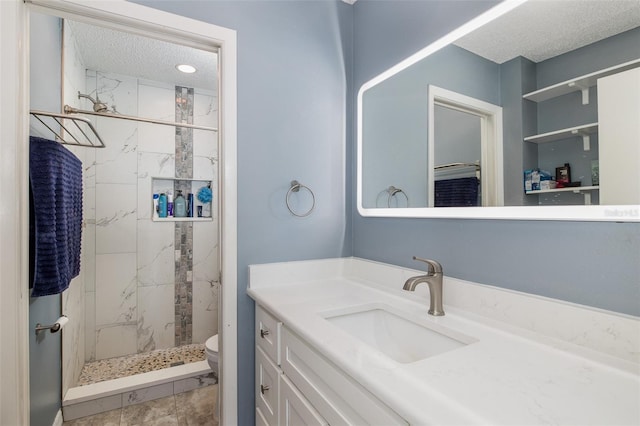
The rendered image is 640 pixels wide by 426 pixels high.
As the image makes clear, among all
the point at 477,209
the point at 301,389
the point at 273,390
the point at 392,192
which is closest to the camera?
the point at 301,389

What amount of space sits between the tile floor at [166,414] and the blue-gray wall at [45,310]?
28 cm

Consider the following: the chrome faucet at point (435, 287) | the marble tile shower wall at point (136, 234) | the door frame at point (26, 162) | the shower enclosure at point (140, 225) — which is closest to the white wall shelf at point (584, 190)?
the chrome faucet at point (435, 287)

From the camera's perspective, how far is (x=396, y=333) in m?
1.17

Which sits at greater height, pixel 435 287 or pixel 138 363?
pixel 435 287

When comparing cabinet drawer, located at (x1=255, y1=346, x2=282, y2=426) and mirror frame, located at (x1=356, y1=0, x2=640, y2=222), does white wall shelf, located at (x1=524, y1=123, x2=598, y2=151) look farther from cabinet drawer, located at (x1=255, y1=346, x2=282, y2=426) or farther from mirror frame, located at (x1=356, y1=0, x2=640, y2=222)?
cabinet drawer, located at (x1=255, y1=346, x2=282, y2=426)

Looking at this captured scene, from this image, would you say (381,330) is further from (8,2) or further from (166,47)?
(166,47)

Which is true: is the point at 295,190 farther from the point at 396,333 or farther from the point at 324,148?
the point at 396,333

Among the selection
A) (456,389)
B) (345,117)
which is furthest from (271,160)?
(456,389)

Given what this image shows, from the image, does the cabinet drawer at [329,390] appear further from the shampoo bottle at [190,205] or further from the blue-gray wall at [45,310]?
the shampoo bottle at [190,205]

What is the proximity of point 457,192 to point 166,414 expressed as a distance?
218 centimetres

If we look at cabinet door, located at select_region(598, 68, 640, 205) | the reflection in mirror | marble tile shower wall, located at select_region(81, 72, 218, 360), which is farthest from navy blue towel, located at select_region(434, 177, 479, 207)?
marble tile shower wall, located at select_region(81, 72, 218, 360)

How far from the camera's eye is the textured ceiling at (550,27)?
79cm

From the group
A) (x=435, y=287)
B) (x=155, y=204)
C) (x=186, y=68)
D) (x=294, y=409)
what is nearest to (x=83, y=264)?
(x=155, y=204)

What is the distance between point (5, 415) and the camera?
1.01 meters
